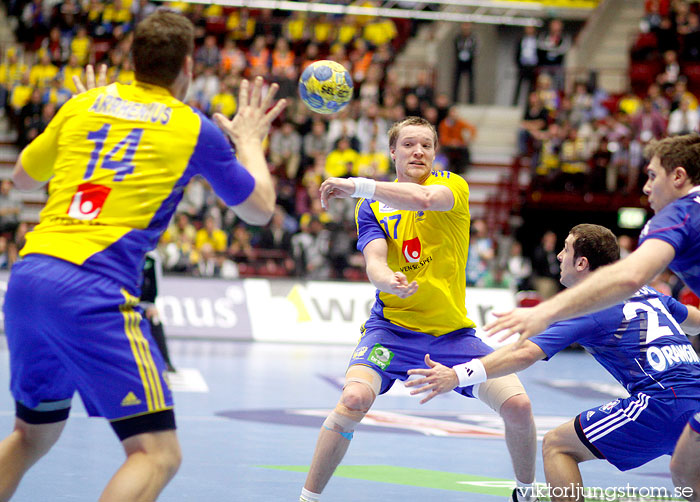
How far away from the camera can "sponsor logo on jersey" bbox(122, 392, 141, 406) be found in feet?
10.7

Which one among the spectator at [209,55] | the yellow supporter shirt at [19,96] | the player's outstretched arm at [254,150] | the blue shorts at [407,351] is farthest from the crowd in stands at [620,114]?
the player's outstretched arm at [254,150]

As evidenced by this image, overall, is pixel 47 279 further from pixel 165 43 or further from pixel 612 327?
pixel 612 327

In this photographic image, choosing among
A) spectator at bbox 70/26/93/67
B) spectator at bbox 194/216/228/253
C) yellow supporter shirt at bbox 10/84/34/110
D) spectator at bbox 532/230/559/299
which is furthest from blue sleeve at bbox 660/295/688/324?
spectator at bbox 70/26/93/67

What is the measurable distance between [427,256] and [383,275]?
467mm

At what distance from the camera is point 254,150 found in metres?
3.70

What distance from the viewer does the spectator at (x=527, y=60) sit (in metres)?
21.8

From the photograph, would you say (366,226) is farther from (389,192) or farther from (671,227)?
(671,227)

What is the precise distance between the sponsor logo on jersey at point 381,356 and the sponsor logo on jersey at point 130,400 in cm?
184

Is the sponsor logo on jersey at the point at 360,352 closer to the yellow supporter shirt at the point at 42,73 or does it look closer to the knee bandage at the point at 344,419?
the knee bandage at the point at 344,419

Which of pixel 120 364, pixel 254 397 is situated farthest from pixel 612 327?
pixel 254 397

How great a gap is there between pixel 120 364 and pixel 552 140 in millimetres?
16497

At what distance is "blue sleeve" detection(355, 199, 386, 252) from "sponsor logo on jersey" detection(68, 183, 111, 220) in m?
1.99

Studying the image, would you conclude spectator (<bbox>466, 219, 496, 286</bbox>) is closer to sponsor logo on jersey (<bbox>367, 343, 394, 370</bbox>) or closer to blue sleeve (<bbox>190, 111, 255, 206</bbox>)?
sponsor logo on jersey (<bbox>367, 343, 394, 370</bbox>)

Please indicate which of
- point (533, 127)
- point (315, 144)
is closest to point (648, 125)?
point (533, 127)
